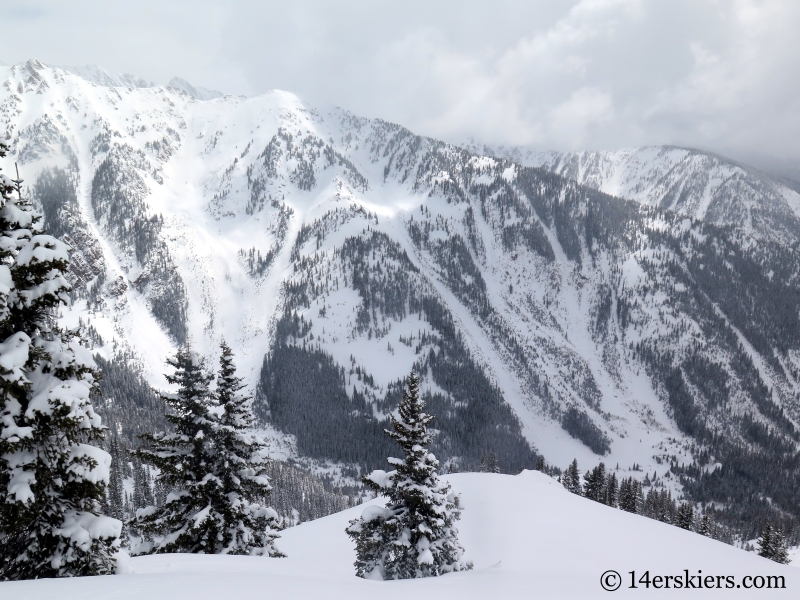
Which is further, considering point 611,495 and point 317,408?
point 317,408

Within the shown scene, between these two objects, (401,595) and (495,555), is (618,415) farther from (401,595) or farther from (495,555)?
(401,595)

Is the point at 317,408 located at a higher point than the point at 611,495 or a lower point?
higher

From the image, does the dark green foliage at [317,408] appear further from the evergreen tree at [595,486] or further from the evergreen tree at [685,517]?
the evergreen tree at [685,517]

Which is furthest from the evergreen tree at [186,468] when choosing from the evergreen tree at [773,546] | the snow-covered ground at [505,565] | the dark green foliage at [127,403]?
the dark green foliage at [127,403]

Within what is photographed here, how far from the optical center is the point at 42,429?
8406 mm

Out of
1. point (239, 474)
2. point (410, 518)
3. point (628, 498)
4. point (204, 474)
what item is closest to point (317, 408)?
point (628, 498)

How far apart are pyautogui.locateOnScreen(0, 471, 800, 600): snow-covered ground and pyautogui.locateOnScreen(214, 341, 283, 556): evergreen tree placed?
217cm

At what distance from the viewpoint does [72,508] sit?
29.6 ft

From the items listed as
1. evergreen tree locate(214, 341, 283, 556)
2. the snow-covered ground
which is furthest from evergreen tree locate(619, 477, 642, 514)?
evergreen tree locate(214, 341, 283, 556)

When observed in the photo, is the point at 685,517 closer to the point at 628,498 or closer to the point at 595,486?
the point at 628,498

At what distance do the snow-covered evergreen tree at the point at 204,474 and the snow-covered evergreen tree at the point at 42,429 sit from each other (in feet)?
22.3

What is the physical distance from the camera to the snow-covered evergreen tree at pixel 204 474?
15875mm

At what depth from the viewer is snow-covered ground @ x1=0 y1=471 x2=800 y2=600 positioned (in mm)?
7398

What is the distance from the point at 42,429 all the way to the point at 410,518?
1313cm
